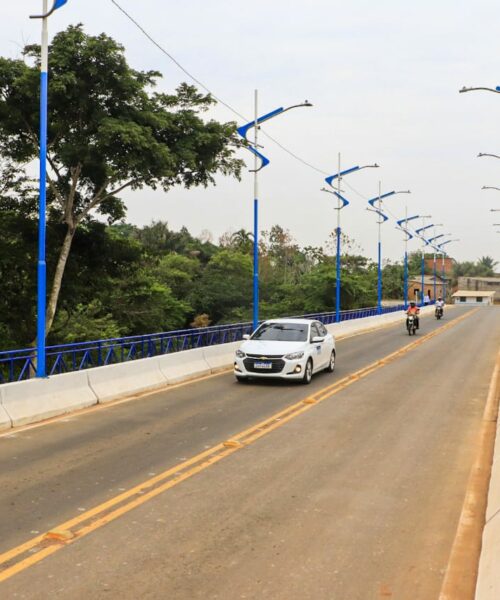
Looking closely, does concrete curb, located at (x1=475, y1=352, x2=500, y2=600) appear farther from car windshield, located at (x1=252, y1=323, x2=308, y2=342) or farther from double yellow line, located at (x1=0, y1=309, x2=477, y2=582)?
car windshield, located at (x1=252, y1=323, x2=308, y2=342)

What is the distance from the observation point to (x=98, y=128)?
66.8ft

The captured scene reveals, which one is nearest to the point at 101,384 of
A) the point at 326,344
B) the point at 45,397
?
the point at 45,397

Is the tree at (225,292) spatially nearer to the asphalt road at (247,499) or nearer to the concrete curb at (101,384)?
the concrete curb at (101,384)

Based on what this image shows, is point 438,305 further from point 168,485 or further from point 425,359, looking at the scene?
point 168,485

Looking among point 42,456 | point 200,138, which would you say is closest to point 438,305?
point 200,138

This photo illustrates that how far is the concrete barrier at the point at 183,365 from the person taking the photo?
54.7ft

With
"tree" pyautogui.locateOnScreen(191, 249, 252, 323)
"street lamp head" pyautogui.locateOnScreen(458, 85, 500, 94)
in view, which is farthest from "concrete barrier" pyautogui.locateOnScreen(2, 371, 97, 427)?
"tree" pyautogui.locateOnScreen(191, 249, 252, 323)

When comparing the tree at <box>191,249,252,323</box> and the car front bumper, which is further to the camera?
the tree at <box>191,249,252,323</box>

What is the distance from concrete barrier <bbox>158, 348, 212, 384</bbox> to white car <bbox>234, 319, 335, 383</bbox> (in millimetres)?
1642

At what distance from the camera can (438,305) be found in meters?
55.8

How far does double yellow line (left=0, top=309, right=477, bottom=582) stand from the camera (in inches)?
218

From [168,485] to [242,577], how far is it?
2.68m

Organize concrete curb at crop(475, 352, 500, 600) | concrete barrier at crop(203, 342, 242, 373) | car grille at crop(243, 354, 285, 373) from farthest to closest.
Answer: concrete barrier at crop(203, 342, 242, 373)
car grille at crop(243, 354, 285, 373)
concrete curb at crop(475, 352, 500, 600)

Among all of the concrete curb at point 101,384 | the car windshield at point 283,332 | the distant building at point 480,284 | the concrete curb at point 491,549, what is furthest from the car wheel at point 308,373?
the distant building at point 480,284
